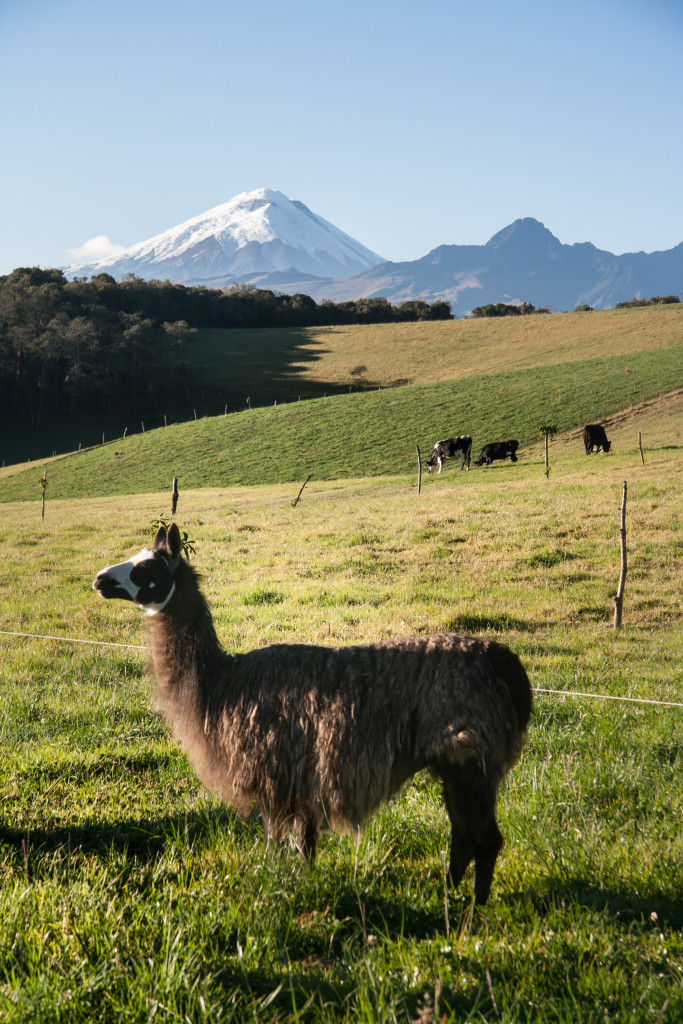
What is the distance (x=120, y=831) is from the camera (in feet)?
14.6

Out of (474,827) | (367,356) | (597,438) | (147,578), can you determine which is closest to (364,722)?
(474,827)

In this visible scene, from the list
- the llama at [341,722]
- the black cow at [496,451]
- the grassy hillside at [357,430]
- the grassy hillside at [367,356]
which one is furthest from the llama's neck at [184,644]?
the grassy hillside at [367,356]

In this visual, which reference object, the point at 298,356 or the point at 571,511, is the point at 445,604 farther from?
the point at 298,356

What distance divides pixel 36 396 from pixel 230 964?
86680 millimetres

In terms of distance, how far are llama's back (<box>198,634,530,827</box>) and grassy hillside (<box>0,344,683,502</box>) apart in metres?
39.7

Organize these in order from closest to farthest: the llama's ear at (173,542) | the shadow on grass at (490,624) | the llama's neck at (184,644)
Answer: the llama's neck at (184,644), the llama's ear at (173,542), the shadow on grass at (490,624)

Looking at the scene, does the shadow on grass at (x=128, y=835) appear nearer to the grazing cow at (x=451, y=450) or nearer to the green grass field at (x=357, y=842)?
the green grass field at (x=357, y=842)

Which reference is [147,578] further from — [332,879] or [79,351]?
[79,351]

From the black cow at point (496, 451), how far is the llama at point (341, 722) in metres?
38.6

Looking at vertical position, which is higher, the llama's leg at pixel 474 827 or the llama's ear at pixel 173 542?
the llama's ear at pixel 173 542

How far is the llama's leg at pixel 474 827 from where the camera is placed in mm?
3682

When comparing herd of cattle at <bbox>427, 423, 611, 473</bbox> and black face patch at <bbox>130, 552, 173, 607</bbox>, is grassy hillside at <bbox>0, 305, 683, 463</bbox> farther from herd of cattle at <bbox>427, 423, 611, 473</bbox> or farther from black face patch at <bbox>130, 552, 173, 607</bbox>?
black face patch at <bbox>130, 552, 173, 607</bbox>

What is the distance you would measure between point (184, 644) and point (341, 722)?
1.34 meters

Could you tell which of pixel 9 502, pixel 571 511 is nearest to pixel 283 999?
pixel 571 511
